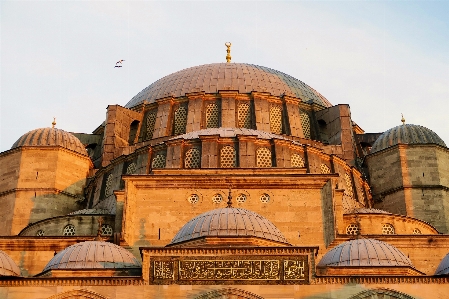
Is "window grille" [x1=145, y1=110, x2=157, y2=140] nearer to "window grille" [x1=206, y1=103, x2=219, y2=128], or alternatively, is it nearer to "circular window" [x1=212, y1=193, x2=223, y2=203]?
"window grille" [x1=206, y1=103, x2=219, y2=128]

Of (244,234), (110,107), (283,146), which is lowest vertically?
(244,234)

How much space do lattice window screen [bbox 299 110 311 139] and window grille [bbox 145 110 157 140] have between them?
22.7ft

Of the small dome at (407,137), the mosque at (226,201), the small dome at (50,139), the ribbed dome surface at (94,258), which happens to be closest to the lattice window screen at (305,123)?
the mosque at (226,201)

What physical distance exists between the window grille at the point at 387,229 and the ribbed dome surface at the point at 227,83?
12000 millimetres

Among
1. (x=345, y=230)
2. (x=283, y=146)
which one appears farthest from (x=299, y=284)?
(x=283, y=146)

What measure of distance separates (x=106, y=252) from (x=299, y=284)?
18.8 ft

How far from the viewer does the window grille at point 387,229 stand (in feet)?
96.5

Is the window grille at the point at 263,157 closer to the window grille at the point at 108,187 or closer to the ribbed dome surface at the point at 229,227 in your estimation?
the window grille at the point at 108,187

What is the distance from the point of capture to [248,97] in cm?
3847

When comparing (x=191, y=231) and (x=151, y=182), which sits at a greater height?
(x=151, y=182)

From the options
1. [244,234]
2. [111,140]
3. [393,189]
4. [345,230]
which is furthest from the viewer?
[111,140]

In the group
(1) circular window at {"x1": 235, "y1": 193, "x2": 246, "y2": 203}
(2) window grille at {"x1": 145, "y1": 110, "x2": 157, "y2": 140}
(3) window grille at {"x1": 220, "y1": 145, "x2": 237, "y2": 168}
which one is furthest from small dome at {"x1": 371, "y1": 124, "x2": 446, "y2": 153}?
(1) circular window at {"x1": 235, "y1": 193, "x2": 246, "y2": 203}

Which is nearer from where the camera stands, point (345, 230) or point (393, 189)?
point (345, 230)

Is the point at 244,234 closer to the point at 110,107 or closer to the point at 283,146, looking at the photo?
the point at 283,146
